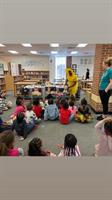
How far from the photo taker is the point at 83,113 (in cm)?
189

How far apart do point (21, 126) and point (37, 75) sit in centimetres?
61

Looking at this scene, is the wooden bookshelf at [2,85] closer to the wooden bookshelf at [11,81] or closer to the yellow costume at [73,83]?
the wooden bookshelf at [11,81]

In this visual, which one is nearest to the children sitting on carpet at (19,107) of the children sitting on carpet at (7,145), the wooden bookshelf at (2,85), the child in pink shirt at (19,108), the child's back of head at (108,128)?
the child in pink shirt at (19,108)

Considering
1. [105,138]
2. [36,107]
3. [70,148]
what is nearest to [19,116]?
[36,107]

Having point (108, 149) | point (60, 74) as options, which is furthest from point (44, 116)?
point (108, 149)

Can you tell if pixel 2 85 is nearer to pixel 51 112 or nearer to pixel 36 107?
pixel 36 107

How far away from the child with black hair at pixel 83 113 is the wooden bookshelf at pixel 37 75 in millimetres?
534

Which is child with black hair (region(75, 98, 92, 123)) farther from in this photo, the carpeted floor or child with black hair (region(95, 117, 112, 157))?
child with black hair (region(95, 117, 112, 157))

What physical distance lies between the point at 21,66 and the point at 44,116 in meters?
0.90

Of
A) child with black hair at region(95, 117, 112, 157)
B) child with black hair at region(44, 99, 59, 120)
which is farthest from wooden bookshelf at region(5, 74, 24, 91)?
child with black hair at region(95, 117, 112, 157)

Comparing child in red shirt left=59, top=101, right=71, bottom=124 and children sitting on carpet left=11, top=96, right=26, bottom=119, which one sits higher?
children sitting on carpet left=11, top=96, right=26, bottom=119

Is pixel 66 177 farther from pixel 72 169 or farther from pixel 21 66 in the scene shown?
pixel 21 66

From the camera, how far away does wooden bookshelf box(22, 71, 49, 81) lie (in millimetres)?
1536

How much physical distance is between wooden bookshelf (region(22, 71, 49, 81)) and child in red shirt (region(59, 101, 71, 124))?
561mm
